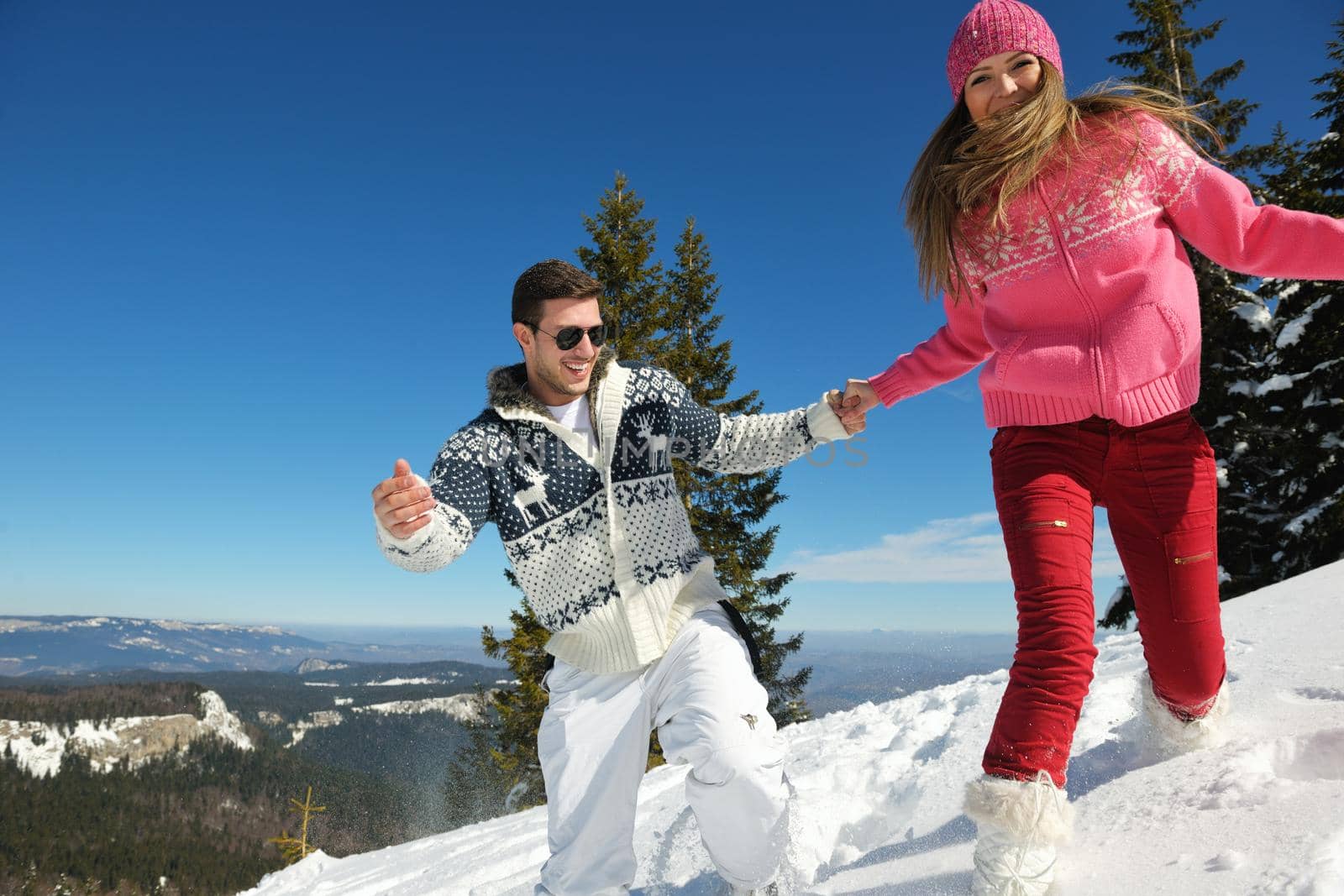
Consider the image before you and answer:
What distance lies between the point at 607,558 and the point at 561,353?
2.98 ft

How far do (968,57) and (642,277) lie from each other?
15.2m

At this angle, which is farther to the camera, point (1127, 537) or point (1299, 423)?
point (1299, 423)

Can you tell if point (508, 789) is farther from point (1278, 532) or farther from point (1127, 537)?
point (1127, 537)

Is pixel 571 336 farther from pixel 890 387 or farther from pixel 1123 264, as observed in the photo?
pixel 1123 264

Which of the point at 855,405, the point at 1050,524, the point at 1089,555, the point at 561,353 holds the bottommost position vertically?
the point at 1089,555

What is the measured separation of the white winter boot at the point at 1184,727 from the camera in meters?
2.52

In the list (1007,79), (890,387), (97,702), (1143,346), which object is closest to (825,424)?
(890,387)

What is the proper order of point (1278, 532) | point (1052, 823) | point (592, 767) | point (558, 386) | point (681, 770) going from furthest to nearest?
point (1278, 532) < point (681, 770) < point (558, 386) < point (592, 767) < point (1052, 823)

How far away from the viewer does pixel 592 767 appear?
9.57 feet

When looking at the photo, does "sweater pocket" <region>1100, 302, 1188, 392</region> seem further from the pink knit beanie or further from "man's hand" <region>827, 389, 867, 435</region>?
"man's hand" <region>827, 389, 867, 435</region>

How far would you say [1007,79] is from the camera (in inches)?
101

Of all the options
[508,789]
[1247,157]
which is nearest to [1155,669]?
[1247,157]

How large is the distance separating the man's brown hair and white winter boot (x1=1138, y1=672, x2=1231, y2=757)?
2651 mm

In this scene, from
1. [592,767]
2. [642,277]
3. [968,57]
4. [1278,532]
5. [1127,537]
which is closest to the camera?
[1127,537]
